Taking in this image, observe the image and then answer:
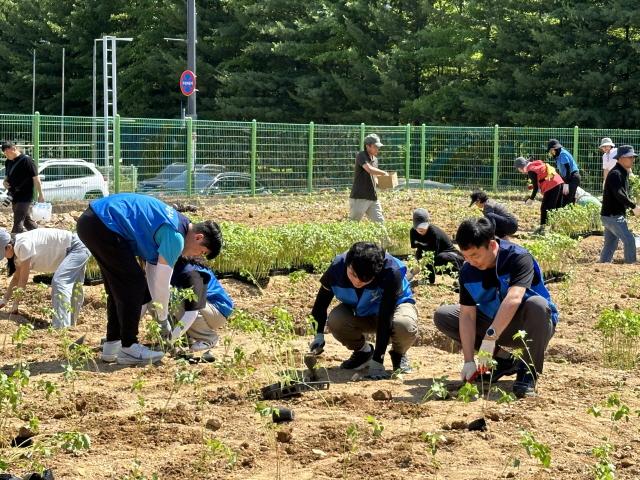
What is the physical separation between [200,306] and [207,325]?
36 cm

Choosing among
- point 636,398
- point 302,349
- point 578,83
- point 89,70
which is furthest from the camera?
point 89,70

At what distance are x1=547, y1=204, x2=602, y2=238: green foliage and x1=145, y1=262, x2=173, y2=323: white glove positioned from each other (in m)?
8.66

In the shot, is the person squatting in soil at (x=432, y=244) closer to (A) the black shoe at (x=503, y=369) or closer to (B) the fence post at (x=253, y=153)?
(A) the black shoe at (x=503, y=369)

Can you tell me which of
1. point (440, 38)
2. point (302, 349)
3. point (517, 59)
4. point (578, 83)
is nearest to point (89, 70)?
point (440, 38)

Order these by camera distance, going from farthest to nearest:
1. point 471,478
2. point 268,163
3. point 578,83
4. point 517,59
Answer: point 517,59 < point 578,83 < point 268,163 < point 471,478

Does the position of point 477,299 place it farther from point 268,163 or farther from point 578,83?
point 578,83

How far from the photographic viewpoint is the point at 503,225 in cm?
883

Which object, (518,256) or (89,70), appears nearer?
(518,256)

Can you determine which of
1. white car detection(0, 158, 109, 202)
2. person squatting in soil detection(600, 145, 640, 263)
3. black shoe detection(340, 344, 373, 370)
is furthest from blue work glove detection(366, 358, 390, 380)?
white car detection(0, 158, 109, 202)

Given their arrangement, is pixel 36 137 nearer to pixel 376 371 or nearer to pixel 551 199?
pixel 551 199

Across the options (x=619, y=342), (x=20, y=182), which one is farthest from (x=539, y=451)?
(x=20, y=182)

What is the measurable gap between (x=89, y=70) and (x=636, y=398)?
126ft

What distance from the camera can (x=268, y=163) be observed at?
22547 mm

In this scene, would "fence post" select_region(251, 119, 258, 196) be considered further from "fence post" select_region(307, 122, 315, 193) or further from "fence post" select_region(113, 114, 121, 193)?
"fence post" select_region(113, 114, 121, 193)
